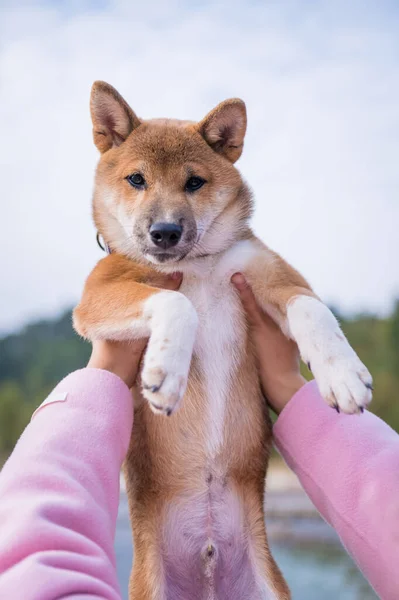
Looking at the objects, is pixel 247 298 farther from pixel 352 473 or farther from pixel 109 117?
pixel 109 117

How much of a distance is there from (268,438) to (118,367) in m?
0.54

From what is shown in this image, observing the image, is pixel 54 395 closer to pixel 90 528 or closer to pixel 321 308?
pixel 90 528

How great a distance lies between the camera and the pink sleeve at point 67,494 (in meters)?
1.11

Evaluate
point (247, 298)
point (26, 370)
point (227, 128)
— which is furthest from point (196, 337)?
point (26, 370)

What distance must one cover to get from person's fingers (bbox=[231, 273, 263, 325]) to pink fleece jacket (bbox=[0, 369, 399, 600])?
1.11ft

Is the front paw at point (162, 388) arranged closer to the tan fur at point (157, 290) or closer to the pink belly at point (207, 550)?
the tan fur at point (157, 290)

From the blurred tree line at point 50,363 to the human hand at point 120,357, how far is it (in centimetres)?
789

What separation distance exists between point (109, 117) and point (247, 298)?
84 centimetres

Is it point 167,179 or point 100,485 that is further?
point 167,179

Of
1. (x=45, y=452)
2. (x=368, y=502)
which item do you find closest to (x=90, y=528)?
(x=45, y=452)

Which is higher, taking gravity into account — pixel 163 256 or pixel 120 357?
pixel 163 256

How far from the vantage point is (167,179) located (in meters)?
2.24

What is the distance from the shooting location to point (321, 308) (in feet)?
6.22

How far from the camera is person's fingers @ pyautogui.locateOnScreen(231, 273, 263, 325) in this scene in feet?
7.13
